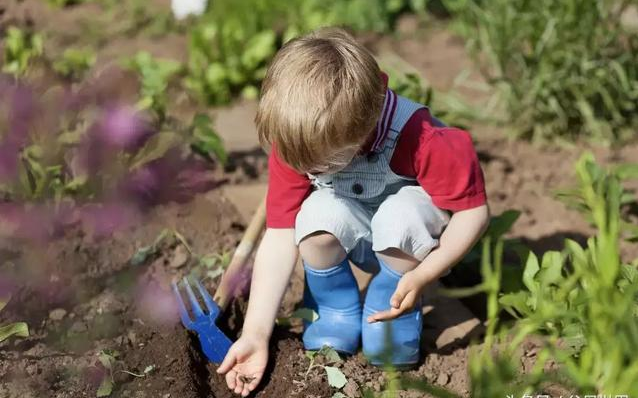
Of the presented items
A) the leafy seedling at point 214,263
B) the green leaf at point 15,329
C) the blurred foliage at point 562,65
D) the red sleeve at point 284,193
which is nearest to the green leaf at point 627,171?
the blurred foliage at point 562,65

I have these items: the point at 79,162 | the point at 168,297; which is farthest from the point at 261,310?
the point at 79,162

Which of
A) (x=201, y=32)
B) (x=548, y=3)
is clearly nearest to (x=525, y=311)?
(x=548, y=3)

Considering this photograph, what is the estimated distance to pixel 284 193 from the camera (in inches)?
88.0

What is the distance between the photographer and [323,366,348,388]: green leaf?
2139 millimetres

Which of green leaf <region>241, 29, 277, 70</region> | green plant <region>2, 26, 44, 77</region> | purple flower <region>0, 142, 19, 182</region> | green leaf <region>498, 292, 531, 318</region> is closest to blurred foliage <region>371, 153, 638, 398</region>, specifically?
green leaf <region>498, 292, 531, 318</region>

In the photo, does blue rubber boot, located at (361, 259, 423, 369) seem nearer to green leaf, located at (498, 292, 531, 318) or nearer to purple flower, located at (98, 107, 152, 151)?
green leaf, located at (498, 292, 531, 318)

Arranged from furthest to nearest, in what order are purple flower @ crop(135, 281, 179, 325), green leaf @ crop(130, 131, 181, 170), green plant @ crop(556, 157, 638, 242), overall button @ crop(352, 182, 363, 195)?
green leaf @ crop(130, 131, 181, 170) → green plant @ crop(556, 157, 638, 242) → purple flower @ crop(135, 281, 179, 325) → overall button @ crop(352, 182, 363, 195)

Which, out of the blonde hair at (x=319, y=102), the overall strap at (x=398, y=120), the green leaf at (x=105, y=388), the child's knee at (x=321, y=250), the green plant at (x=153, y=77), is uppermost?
the blonde hair at (x=319, y=102)

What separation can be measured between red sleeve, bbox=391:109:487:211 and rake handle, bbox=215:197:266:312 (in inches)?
20.5

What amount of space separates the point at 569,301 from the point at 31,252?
1402 mm

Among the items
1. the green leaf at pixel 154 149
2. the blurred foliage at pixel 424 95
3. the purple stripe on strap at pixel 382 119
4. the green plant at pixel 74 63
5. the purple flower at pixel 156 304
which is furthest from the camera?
the green plant at pixel 74 63

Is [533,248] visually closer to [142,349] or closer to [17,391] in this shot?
[142,349]

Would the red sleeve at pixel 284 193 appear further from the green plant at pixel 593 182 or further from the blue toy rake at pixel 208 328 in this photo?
the green plant at pixel 593 182

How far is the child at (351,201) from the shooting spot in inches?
74.6
